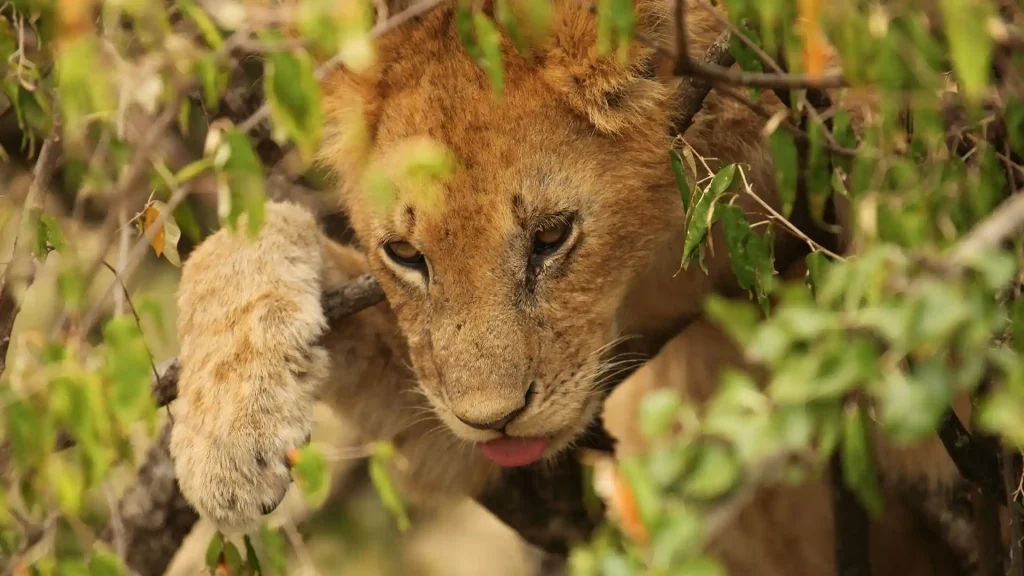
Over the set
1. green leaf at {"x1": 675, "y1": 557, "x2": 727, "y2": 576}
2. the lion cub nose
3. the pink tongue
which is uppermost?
green leaf at {"x1": 675, "y1": 557, "x2": 727, "y2": 576}

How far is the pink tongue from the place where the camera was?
2.64 metres

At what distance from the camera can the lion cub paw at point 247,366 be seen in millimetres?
2543

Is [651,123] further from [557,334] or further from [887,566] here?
[887,566]

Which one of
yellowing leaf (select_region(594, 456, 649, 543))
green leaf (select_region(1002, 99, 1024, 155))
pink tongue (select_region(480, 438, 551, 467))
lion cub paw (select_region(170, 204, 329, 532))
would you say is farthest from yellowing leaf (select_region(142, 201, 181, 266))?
green leaf (select_region(1002, 99, 1024, 155))

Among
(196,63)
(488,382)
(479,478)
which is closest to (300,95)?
(196,63)

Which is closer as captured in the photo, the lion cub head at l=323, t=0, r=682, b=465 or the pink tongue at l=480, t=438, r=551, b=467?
the lion cub head at l=323, t=0, r=682, b=465

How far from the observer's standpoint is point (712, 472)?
4.26 ft

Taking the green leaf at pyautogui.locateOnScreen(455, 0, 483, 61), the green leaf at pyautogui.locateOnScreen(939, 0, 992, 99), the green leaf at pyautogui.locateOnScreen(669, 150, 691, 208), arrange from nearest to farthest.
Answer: the green leaf at pyautogui.locateOnScreen(939, 0, 992, 99) < the green leaf at pyautogui.locateOnScreen(455, 0, 483, 61) < the green leaf at pyautogui.locateOnScreen(669, 150, 691, 208)

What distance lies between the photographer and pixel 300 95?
61.5 inches

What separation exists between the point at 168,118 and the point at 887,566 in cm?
263

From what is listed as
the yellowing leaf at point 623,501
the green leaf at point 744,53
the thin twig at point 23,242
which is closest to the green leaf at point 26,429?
the thin twig at point 23,242

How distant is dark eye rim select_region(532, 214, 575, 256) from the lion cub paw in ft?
1.71

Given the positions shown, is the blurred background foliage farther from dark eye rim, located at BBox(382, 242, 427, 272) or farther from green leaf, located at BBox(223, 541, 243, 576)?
dark eye rim, located at BBox(382, 242, 427, 272)

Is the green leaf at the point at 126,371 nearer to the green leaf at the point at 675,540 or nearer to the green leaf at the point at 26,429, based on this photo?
the green leaf at the point at 26,429
